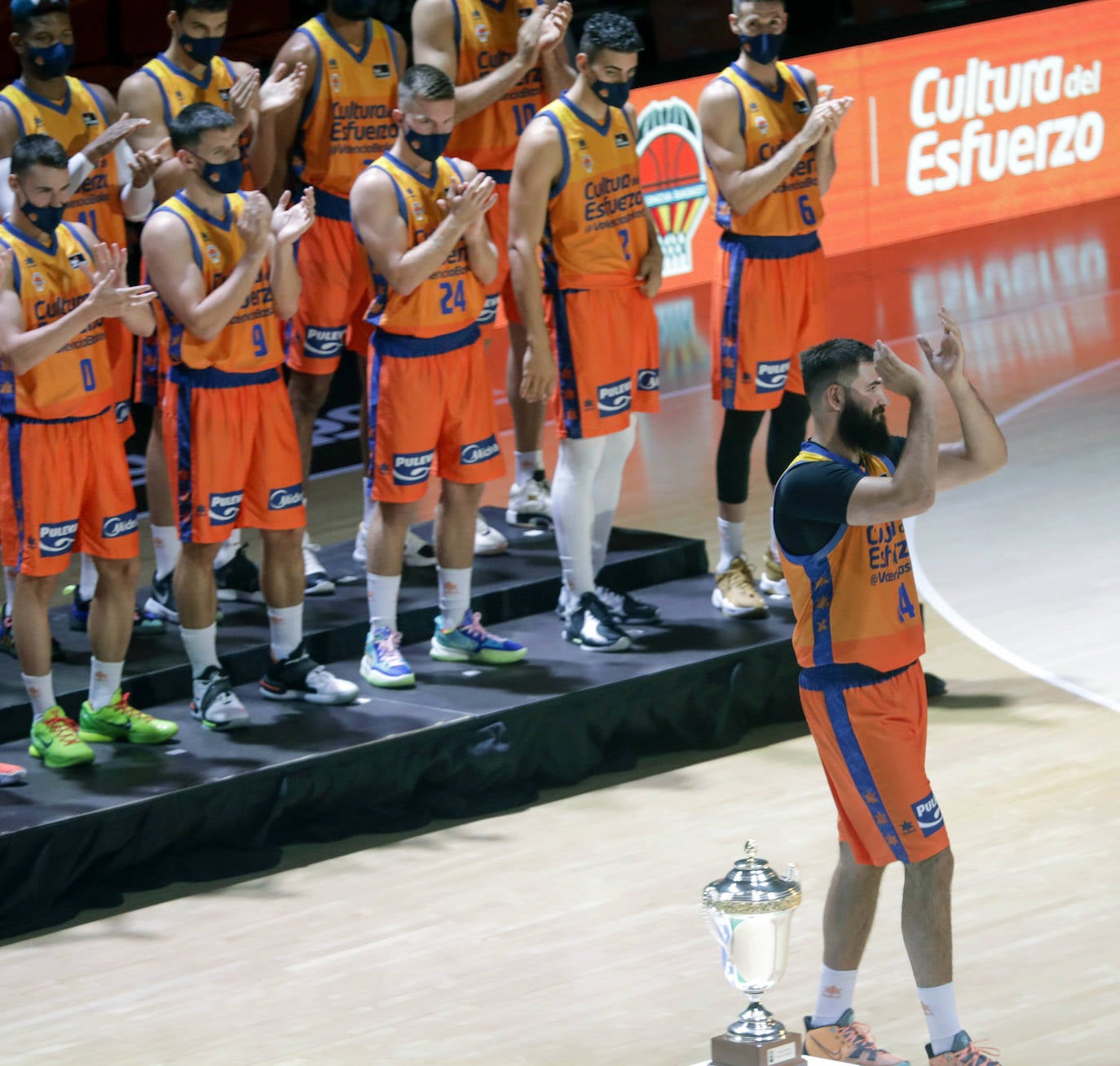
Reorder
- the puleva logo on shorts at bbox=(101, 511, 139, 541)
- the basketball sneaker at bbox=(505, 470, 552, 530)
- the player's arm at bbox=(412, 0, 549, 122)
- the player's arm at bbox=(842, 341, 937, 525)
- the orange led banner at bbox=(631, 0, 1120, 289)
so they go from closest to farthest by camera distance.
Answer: the player's arm at bbox=(842, 341, 937, 525) → the puleva logo on shorts at bbox=(101, 511, 139, 541) → the player's arm at bbox=(412, 0, 549, 122) → the basketball sneaker at bbox=(505, 470, 552, 530) → the orange led banner at bbox=(631, 0, 1120, 289)

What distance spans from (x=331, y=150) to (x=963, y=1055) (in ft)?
15.1

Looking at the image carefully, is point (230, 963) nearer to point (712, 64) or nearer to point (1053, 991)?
point (1053, 991)

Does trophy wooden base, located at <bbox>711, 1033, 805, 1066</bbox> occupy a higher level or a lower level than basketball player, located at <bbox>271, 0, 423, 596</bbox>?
lower

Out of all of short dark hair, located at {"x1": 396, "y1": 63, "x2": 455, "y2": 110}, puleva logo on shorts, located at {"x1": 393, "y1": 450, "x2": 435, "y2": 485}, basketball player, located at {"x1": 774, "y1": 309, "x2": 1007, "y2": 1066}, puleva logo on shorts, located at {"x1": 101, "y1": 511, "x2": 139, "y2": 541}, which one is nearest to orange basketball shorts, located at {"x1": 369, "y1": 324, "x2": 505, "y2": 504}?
puleva logo on shorts, located at {"x1": 393, "y1": 450, "x2": 435, "y2": 485}

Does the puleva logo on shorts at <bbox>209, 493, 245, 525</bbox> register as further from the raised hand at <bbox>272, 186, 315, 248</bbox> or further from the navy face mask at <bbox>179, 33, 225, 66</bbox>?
the navy face mask at <bbox>179, 33, 225, 66</bbox>

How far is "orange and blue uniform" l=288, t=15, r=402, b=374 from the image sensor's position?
25.5ft

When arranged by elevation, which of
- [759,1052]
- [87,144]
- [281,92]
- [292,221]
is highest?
[281,92]

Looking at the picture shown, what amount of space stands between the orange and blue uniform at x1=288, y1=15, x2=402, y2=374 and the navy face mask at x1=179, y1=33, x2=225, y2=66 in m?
0.42

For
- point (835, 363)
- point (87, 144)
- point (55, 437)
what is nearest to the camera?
point (835, 363)

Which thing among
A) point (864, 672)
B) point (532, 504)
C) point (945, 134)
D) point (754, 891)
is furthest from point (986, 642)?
point (945, 134)

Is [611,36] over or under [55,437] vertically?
over

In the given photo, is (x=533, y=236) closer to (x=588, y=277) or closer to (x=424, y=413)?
(x=588, y=277)

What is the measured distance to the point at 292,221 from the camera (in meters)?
6.65

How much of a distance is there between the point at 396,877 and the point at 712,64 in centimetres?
1072
